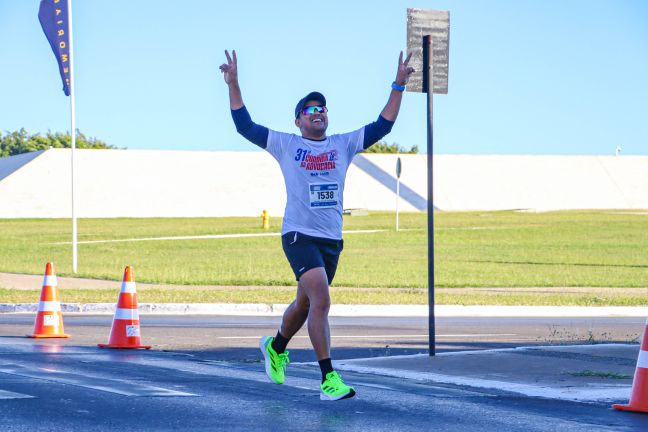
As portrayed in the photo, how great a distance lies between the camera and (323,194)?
838 cm

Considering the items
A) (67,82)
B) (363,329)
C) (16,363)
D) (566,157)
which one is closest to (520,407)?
(16,363)

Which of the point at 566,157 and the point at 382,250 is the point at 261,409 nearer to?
the point at 382,250

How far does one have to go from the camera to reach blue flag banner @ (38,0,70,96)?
27531 mm

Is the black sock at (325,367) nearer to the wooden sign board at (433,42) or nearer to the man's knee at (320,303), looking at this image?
the man's knee at (320,303)

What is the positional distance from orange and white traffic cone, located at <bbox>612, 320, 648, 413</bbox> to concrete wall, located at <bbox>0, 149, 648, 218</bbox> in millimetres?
62901

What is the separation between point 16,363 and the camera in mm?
10742

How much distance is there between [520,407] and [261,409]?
180cm

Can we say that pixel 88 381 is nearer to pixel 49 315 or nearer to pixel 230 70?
pixel 230 70

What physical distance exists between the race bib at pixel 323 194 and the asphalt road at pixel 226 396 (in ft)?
4.47

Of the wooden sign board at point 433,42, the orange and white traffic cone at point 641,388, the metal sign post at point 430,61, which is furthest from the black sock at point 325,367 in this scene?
the wooden sign board at point 433,42

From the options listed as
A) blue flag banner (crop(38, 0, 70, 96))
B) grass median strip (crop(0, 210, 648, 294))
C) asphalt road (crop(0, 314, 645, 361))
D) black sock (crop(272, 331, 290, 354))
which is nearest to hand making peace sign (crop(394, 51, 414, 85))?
black sock (crop(272, 331, 290, 354))

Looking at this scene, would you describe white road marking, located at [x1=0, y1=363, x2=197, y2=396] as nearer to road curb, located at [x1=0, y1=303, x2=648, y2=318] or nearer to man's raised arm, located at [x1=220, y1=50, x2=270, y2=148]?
man's raised arm, located at [x1=220, y1=50, x2=270, y2=148]

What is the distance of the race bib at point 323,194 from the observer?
27.5 ft

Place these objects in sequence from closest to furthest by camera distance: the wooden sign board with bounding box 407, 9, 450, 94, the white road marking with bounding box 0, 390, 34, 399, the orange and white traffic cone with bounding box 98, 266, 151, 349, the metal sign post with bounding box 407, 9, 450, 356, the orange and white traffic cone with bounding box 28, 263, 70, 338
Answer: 1. the white road marking with bounding box 0, 390, 34, 399
2. the metal sign post with bounding box 407, 9, 450, 356
3. the wooden sign board with bounding box 407, 9, 450, 94
4. the orange and white traffic cone with bounding box 98, 266, 151, 349
5. the orange and white traffic cone with bounding box 28, 263, 70, 338
